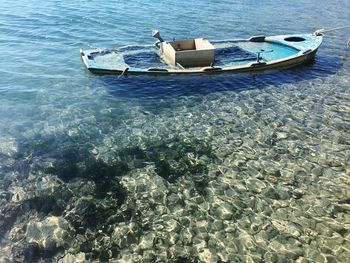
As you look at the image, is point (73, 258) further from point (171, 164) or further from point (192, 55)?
point (192, 55)

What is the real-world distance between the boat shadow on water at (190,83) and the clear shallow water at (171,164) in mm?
112

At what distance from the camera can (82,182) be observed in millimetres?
12492

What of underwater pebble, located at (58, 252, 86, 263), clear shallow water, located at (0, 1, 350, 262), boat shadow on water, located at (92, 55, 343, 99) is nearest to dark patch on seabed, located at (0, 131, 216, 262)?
clear shallow water, located at (0, 1, 350, 262)

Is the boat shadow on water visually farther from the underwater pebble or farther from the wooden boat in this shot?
the underwater pebble

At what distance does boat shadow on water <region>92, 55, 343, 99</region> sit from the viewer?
62.1 ft

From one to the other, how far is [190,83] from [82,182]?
9.81m

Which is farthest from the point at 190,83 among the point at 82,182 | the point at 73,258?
the point at 73,258

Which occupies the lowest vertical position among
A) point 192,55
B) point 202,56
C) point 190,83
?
point 190,83

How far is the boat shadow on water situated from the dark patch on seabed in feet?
15.8

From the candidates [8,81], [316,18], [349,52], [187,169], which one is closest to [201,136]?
[187,169]

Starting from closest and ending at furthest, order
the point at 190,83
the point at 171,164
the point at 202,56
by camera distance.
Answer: the point at 171,164 < the point at 190,83 < the point at 202,56

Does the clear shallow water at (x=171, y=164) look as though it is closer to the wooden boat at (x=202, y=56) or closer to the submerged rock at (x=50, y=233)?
the submerged rock at (x=50, y=233)

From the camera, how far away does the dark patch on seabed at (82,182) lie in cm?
1043

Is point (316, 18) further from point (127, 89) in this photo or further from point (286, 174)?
point (286, 174)
